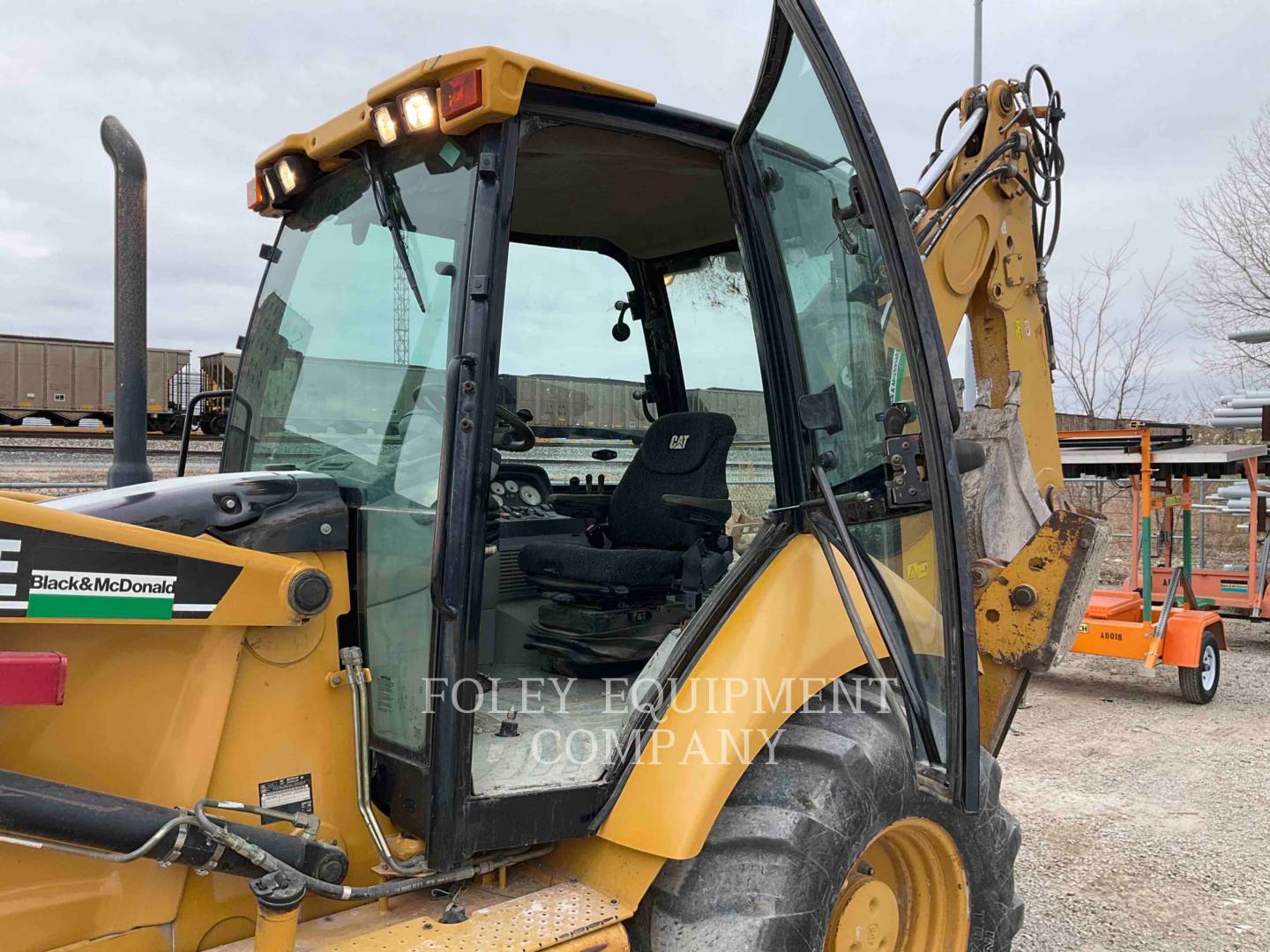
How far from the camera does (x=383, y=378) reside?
7.78 feet

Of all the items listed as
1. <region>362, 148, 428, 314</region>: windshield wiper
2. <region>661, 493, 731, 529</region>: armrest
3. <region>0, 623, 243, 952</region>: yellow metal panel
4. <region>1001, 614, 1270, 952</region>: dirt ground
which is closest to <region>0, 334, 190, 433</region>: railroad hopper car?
<region>1001, 614, 1270, 952</region>: dirt ground

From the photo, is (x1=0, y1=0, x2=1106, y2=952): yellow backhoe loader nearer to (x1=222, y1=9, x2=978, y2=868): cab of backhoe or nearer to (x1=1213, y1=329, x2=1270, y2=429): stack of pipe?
(x1=222, y1=9, x2=978, y2=868): cab of backhoe

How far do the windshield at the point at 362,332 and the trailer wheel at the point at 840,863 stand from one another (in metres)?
1.07

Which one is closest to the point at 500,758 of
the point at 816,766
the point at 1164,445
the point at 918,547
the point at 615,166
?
the point at 816,766

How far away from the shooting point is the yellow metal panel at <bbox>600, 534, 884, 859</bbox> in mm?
2209

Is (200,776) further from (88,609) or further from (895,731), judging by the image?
(895,731)

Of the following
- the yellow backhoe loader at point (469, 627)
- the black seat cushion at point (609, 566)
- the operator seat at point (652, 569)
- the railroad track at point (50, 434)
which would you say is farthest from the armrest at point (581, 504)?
the railroad track at point (50, 434)

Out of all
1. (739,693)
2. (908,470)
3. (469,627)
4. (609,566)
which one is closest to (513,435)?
(609,566)

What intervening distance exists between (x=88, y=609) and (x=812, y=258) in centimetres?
187

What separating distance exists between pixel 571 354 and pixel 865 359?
120 cm

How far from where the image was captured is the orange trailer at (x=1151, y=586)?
7219 millimetres

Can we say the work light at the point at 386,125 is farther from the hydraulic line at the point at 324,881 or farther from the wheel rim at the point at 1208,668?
the wheel rim at the point at 1208,668

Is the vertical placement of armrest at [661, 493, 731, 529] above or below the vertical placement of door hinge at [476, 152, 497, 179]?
below

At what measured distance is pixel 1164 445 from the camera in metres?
8.27
